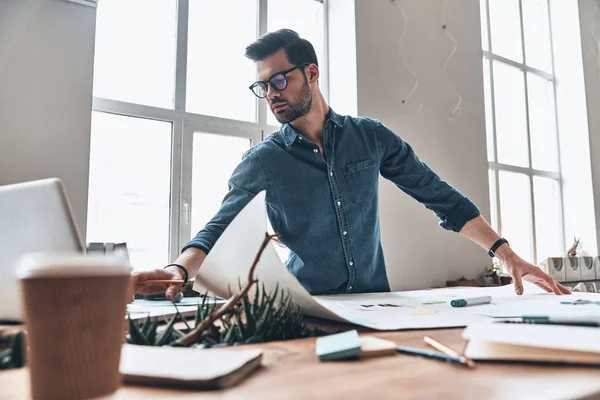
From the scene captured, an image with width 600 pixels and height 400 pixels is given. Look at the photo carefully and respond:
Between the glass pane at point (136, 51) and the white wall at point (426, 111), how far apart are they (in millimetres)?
1165

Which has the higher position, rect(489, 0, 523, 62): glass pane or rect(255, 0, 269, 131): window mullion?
rect(489, 0, 523, 62): glass pane

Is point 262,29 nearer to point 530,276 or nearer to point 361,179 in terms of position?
Result: point 361,179

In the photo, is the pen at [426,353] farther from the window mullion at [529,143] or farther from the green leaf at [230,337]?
the window mullion at [529,143]

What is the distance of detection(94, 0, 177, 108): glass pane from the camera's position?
2.68m

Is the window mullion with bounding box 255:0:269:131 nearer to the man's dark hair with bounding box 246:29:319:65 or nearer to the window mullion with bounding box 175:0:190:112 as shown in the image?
the window mullion with bounding box 175:0:190:112

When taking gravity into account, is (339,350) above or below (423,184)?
below

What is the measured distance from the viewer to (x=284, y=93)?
164 centimetres

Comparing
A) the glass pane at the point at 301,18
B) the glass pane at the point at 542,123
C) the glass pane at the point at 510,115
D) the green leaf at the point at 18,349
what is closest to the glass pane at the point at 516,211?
the glass pane at the point at 510,115

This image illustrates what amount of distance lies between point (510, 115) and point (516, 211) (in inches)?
37.4

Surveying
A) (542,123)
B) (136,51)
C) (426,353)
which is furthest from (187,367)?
(542,123)

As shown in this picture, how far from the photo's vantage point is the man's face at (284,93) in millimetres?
1621

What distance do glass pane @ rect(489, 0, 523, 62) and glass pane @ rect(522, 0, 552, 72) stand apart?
0.72 ft

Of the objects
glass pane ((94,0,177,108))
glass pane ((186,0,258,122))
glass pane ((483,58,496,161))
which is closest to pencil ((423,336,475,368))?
glass pane ((94,0,177,108))

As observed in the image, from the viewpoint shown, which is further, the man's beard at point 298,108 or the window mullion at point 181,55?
the window mullion at point 181,55
